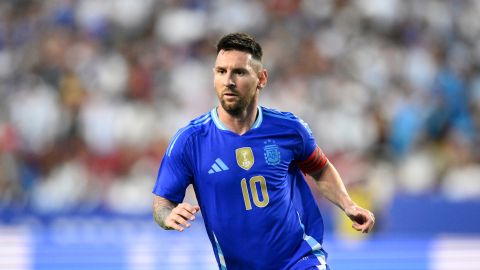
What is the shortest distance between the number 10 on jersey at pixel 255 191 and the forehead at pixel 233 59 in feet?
2.12

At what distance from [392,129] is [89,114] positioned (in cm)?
389

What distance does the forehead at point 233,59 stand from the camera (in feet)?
18.6

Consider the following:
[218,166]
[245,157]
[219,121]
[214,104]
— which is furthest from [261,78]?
[214,104]

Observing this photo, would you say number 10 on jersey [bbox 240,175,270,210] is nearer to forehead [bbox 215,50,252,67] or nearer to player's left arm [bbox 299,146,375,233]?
player's left arm [bbox 299,146,375,233]

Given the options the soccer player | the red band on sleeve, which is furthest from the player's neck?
the red band on sleeve

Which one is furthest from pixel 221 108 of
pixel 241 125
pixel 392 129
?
pixel 392 129

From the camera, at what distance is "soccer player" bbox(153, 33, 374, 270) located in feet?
18.8

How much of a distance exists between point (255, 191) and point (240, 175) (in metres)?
0.12

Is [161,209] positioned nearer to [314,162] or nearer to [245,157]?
[245,157]

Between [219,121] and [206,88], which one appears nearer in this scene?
[219,121]

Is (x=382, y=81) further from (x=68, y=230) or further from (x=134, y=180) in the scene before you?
(x=68, y=230)

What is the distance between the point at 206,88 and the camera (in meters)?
13.8

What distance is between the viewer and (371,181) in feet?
41.0

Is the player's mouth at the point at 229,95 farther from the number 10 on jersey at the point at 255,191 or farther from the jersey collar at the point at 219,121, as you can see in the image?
the number 10 on jersey at the point at 255,191
